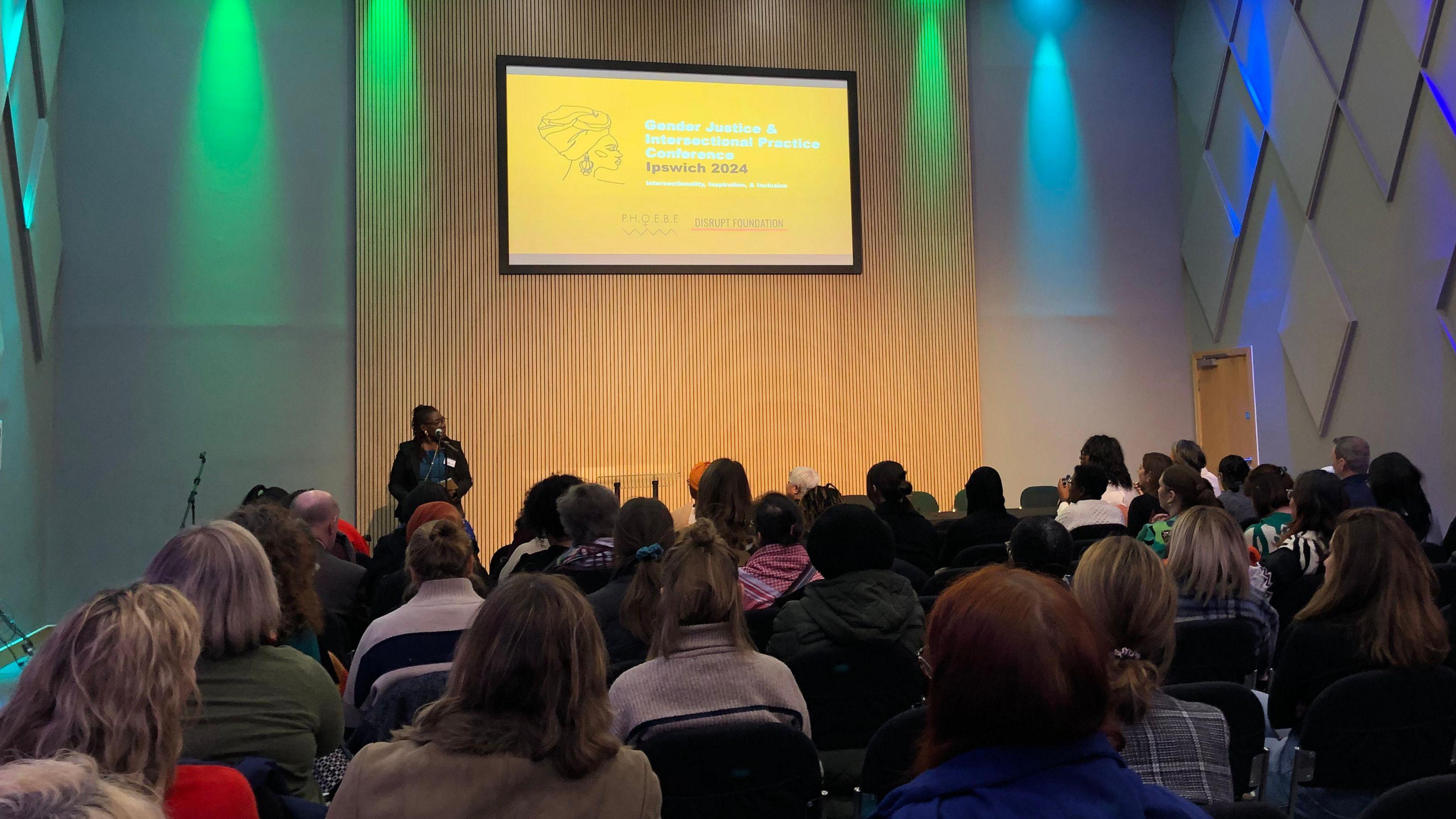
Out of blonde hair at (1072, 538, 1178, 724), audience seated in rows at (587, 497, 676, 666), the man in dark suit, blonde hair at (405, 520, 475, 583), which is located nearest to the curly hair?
blonde hair at (405, 520, 475, 583)

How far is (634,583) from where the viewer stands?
3.02 m

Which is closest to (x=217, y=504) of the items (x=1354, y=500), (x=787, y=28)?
(x=787, y=28)

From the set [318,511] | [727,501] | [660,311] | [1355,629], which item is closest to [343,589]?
[318,511]

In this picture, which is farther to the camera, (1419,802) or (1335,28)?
(1335,28)

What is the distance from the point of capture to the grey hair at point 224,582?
215 centimetres

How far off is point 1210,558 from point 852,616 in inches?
Answer: 43.4

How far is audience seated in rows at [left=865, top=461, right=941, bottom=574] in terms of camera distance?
494 cm

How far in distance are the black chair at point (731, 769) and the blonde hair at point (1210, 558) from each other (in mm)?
1482

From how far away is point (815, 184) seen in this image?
9148 mm

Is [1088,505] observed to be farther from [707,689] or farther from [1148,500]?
[707,689]

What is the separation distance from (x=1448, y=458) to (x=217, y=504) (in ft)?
29.0

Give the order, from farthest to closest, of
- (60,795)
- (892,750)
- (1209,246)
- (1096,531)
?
(1209,246)
(1096,531)
(892,750)
(60,795)

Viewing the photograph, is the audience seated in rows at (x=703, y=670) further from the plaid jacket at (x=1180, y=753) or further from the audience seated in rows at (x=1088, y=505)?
the audience seated in rows at (x=1088, y=505)

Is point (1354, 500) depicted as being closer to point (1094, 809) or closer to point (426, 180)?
point (1094, 809)
